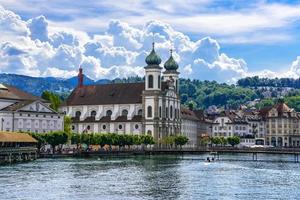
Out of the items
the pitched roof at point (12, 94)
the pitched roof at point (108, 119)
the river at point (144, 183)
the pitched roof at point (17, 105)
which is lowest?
the river at point (144, 183)

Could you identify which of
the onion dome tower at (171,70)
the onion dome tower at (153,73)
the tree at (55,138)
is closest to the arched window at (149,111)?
the onion dome tower at (153,73)

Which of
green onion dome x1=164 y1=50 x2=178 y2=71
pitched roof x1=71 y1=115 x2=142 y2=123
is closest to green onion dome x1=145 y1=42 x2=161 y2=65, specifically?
green onion dome x1=164 y1=50 x2=178 y2=71

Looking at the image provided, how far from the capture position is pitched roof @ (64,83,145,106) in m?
185

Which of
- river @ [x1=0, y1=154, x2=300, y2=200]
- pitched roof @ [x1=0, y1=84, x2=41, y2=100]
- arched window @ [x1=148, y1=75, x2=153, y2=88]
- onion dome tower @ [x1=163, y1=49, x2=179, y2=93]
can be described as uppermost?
onion dome tower @ [x1=163, y1=49, x2=179, y2=93]

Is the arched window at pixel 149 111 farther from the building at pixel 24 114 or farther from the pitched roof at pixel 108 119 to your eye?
the building at pixel 24 114

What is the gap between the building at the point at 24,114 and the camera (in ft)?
481

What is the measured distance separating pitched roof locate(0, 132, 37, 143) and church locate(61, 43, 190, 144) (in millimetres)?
56384

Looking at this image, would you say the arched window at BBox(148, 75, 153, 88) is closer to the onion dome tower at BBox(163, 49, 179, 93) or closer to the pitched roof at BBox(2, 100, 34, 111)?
the onion dome tower at BBox(163, 49, 179, 93)

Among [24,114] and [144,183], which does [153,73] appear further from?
[144,183]

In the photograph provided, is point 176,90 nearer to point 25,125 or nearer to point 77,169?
point 25,125

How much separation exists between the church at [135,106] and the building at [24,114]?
26072 millimetres

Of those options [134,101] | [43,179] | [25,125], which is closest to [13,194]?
[43,179]

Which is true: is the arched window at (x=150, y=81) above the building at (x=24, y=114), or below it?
above

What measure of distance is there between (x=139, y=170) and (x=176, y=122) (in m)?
91.3
